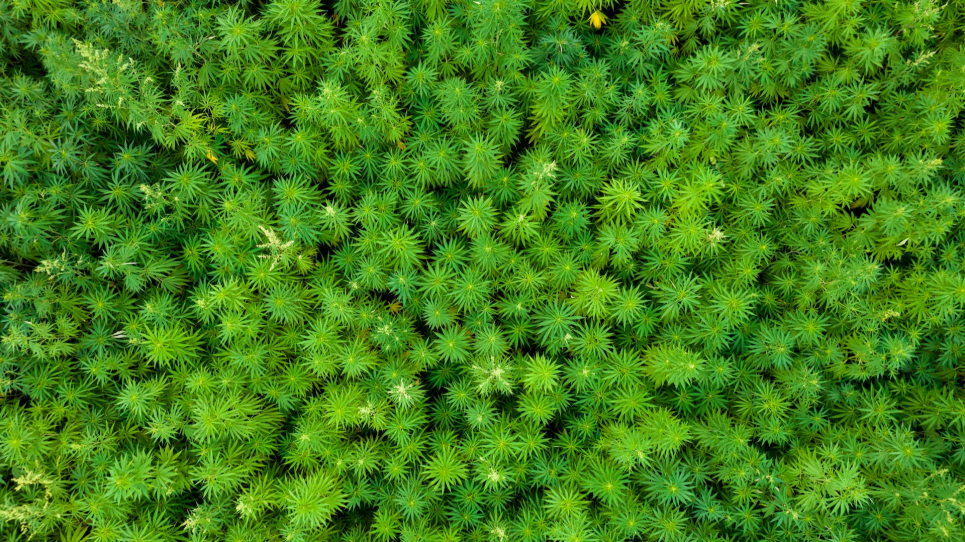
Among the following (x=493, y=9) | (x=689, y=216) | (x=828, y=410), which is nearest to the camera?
(x=493, y=9)

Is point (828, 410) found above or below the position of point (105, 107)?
below

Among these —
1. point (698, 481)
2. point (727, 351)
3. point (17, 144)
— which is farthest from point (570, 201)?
point (17, 144)

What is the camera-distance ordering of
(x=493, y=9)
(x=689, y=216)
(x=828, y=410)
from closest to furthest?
(x=493, y=9) < (x=689, y=216) < (x=828, y=410)

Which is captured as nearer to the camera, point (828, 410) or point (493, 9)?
point (493, 9)

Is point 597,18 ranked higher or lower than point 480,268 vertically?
higher

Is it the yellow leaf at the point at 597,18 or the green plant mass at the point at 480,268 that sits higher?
the yellow leaf at the point at 597,18

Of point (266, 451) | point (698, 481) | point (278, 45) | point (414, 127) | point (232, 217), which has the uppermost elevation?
point (278, 45)

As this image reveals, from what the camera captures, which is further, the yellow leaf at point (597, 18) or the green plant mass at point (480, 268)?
the yellow leaf at point (597, 18)

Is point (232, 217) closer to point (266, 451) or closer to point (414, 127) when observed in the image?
point (414, 127)
